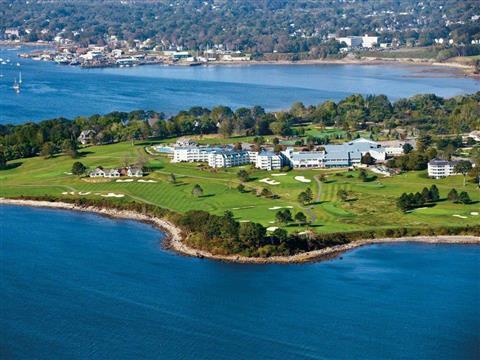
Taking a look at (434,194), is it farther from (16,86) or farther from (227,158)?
(16,86)

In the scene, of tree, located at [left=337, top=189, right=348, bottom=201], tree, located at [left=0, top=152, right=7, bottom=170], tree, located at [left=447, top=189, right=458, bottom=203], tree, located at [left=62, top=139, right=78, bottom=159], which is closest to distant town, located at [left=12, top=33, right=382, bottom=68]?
tree, located at [left=62, top=139, right=78, bottom=159]

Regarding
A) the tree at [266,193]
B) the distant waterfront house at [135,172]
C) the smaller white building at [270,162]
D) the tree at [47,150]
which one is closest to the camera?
the tree at [266,193]

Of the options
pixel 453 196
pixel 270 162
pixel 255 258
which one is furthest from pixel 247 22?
pixel 255 258

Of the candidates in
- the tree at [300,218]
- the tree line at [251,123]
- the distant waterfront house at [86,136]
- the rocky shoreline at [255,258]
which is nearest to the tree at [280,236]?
the rocky shoreline at [255,258]

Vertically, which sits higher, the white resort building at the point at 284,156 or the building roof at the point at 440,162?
the building roof at the point at 440,162

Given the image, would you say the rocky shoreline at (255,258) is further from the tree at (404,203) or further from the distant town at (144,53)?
the distant town at (144,53)

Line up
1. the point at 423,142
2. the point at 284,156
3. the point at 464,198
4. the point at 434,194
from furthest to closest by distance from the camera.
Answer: the point at 423,142, the point at 284,156, the point at 434,194, the point at 464,198
